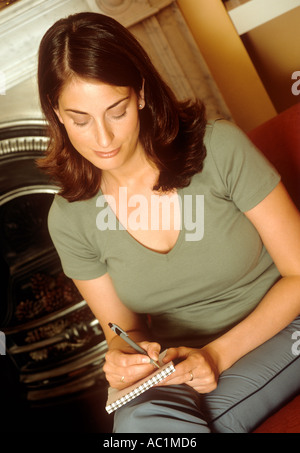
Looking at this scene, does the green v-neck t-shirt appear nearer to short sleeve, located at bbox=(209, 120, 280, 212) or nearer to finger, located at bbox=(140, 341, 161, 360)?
short sleeve, located at bbox=(209, 120, 280, 212)

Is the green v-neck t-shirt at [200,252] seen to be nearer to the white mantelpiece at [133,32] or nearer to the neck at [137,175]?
the neck at [137,175]

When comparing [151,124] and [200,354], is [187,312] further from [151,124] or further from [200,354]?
[151,124]

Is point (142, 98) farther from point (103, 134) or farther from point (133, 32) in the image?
point (133, 32)

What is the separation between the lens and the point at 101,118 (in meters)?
0.84

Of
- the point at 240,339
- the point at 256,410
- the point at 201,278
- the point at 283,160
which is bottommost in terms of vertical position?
the point at 256,410

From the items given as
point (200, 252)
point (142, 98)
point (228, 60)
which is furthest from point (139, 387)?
point (228, 60)

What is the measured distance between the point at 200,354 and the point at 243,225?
0.28 meters

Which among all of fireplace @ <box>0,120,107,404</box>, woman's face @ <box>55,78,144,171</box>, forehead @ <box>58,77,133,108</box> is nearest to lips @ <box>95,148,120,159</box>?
woman's face @ <box>55,78,144,171</box>

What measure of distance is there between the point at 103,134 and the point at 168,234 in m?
0.26

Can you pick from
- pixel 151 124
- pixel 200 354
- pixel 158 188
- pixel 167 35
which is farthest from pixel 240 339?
pixel 167 35

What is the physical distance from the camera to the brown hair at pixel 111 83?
0.81 meters

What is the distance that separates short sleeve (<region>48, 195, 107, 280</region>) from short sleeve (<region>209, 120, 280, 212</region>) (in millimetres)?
344

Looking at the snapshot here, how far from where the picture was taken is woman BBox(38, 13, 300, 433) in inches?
32.2

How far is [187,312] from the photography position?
989mm
